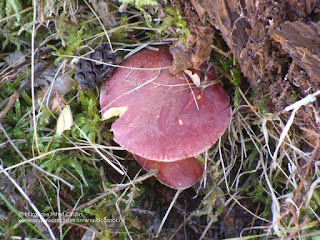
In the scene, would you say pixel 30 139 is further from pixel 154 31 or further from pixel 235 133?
pixel 235 133

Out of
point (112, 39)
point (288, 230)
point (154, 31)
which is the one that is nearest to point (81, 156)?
point (112, 39)

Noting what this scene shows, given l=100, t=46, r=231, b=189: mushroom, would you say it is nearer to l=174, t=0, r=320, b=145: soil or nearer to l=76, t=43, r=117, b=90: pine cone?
l=76, t=43, r=117, b=90: pine cone

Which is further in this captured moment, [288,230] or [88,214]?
[88,214]

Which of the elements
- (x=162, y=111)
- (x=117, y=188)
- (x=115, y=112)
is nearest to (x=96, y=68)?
(x=115, y=112)

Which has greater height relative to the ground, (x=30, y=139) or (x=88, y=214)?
(x=30, y=139)

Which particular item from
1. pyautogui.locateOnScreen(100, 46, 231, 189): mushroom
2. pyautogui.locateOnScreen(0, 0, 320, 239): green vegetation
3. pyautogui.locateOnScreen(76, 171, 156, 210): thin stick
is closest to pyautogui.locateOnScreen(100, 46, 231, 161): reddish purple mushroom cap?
pyautogui.locateOnScreen(100, 46, 231, 189): mushroom

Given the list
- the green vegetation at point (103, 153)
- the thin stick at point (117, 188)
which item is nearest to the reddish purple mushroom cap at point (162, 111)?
the green vegetation at point (103, 153)
